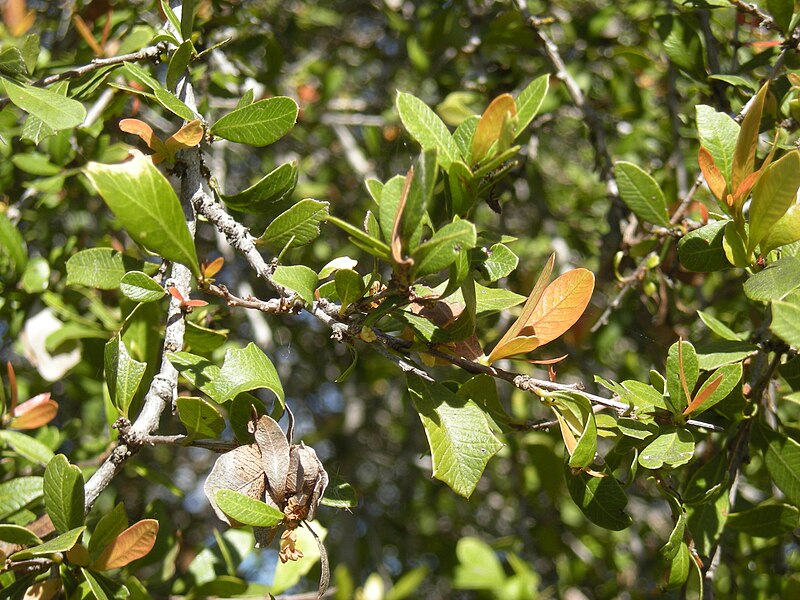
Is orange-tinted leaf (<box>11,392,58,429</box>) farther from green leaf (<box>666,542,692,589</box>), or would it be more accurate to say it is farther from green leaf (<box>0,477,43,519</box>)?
green leaf (<box>666,542,692,589</box>)

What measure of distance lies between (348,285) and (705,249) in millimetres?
496

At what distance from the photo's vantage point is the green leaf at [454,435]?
2.63 feet

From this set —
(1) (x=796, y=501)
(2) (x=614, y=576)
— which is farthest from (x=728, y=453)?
(2) (x=614, y=576)

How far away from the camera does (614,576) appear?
7.18ft

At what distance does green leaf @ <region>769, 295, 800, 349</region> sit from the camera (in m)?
0.73

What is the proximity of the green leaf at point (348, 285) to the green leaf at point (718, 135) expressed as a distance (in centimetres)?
51

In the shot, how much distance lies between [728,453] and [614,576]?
1321 mm

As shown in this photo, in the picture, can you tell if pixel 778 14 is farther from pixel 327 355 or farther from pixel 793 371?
pixel 327 355

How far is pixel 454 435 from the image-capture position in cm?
82

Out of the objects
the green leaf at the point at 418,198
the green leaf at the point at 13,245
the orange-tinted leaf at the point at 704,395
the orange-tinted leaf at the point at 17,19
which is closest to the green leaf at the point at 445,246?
the green leaf at the point at 418,198

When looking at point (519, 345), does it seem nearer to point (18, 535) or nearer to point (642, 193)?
point (642, 193)

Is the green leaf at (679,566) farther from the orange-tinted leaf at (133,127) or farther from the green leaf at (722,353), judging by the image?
the orange-tinted leaf at (133,127)

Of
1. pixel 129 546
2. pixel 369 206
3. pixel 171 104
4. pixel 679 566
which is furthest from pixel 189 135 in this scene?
pixel 369 206

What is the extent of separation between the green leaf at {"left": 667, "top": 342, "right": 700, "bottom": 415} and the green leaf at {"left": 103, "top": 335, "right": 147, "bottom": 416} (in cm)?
68
